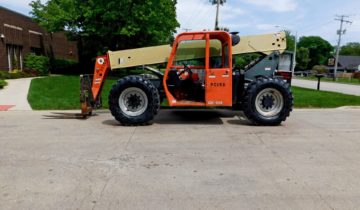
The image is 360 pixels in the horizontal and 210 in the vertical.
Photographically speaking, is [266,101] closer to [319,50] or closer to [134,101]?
[134,101]

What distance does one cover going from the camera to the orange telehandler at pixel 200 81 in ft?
25.5

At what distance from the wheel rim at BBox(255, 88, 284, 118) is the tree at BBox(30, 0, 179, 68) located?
1622 cm

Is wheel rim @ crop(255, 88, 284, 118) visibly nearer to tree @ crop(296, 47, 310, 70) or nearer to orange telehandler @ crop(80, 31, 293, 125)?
orange telehandler @ crop(80, 31, 293, 125)

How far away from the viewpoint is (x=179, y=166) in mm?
4895

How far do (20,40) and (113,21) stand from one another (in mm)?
8257

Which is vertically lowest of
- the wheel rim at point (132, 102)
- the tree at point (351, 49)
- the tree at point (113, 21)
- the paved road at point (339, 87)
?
the paved road at point (339, 87)

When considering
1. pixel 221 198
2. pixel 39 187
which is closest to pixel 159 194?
pixel 221 198

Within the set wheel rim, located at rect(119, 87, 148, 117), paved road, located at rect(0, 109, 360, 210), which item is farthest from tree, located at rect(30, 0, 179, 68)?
paved road, located at rect(0, 109, 360, 210)

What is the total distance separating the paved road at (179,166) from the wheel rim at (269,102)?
0.45m

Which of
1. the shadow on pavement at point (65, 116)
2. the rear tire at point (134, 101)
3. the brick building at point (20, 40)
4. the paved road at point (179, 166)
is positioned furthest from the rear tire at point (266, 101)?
the brick building at point (20, 40)

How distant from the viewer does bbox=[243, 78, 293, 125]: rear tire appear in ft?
25.5

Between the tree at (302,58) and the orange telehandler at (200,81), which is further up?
the tree at (302,58)

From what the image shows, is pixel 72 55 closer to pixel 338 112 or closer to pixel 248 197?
pixel 338 112

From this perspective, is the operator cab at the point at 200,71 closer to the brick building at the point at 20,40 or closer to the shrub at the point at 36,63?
the brick building at the point at 20,40
